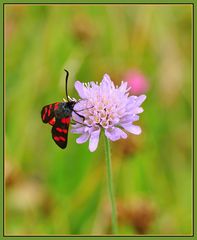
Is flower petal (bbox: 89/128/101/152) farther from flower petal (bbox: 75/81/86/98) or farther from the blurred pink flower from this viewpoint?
the blurred pink flower

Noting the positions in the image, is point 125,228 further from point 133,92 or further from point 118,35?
point 118,35

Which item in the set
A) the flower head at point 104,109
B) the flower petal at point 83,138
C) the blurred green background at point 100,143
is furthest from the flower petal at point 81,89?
the blurred green background at point 100,143

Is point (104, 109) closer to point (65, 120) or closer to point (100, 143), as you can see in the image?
point (65, 120)

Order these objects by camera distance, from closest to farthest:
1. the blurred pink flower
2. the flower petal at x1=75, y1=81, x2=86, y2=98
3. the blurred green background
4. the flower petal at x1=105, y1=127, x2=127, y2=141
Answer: the flower petal at x1=105, y1=127, x2=127, y2=141, the flower petal at x1=75, y1=81, x2=86, y2=98, the blurred green background, the blurred pink flower

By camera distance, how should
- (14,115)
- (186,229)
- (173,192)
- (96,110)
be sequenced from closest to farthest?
(96,110)
(186,229)
(173,192)
(14,115)

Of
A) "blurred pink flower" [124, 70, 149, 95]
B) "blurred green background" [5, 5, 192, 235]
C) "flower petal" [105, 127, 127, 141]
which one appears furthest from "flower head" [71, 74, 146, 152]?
"blurred pink flower" [124, 70, 149, 95]

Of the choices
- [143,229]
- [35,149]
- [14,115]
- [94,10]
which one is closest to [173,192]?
[143,229]

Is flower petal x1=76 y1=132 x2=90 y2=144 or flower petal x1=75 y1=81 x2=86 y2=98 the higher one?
flower petal x1=75 y1=81 x2=86 y2=98
